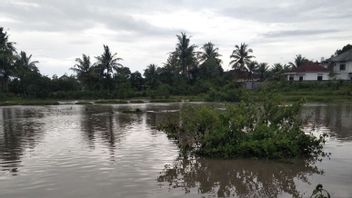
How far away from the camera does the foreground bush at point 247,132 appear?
11984 millimetres

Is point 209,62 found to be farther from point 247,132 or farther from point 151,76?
point 247,132

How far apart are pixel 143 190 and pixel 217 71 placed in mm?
61819

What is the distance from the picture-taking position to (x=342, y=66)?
5925 cm

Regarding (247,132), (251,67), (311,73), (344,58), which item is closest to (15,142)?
(247,132)

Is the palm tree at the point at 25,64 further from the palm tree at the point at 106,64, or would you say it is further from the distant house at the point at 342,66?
the distant house at the point at 342,66

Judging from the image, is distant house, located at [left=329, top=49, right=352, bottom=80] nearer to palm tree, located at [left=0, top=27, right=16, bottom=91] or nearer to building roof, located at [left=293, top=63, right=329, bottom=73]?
building roof, located at [left=293, top=63, right=329, bottom=73]

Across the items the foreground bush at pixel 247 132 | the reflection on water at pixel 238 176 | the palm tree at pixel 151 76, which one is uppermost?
the palm tree at pixel 151 76

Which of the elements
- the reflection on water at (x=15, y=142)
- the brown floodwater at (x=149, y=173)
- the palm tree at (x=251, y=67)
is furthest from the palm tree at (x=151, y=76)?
the brown floodwater at (x=149, y=173)

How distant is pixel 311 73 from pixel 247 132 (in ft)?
177

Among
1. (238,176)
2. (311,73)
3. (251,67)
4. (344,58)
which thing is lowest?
(238,176)

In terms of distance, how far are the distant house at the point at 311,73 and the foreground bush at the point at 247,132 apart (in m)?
52.8

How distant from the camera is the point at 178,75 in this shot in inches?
2776

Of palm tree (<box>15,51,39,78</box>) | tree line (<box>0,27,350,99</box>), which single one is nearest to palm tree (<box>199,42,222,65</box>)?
tree line (<box>0,27,350,99</box>)

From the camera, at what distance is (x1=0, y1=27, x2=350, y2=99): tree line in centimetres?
6062
